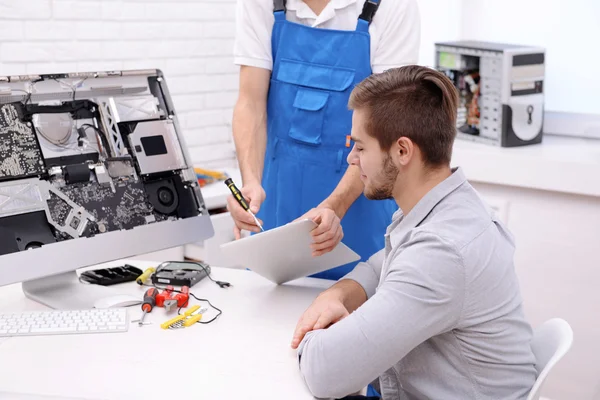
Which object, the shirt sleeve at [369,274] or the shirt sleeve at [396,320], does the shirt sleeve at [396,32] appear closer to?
the shirt sleeve at [369,274]

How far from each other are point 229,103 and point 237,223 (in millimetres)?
1787

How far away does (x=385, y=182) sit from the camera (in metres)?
1.62

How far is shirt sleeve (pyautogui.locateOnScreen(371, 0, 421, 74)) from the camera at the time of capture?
214cm

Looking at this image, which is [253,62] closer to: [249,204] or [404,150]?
[249,204]

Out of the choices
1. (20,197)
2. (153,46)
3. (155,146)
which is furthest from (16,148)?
(153,46)

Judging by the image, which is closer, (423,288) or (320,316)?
(423,288)

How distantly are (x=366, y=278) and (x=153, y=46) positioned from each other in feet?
6.37

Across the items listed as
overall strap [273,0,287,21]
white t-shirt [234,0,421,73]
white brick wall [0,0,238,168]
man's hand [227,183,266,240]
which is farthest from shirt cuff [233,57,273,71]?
white brick wall [0,0,238,168]

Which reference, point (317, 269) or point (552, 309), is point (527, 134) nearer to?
point (552, 309)

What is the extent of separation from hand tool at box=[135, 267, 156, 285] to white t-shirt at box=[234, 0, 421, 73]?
644 millimetres

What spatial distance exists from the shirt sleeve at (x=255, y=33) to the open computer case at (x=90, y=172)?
303 millimetres

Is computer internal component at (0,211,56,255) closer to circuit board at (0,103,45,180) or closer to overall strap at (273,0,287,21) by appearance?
circuit board at (0,103,45,180)

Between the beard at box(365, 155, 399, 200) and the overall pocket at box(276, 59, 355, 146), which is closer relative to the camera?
the beard at box(365, 155, 399, 200)

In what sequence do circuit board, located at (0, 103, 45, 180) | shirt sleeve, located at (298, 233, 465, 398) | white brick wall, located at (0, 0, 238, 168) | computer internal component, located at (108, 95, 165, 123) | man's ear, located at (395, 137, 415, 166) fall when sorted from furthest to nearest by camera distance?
1. white brick wall, located at (0, 0, 238, 168)
2. computer internal component, located at (108, 95, 165, 123)
3. circuit board, located at (0, 103, 45, 180)
4. man's ear, located at (395, 137, 415, 166)
5. shirt sleeve, located at (298, 233, 465, 398)
